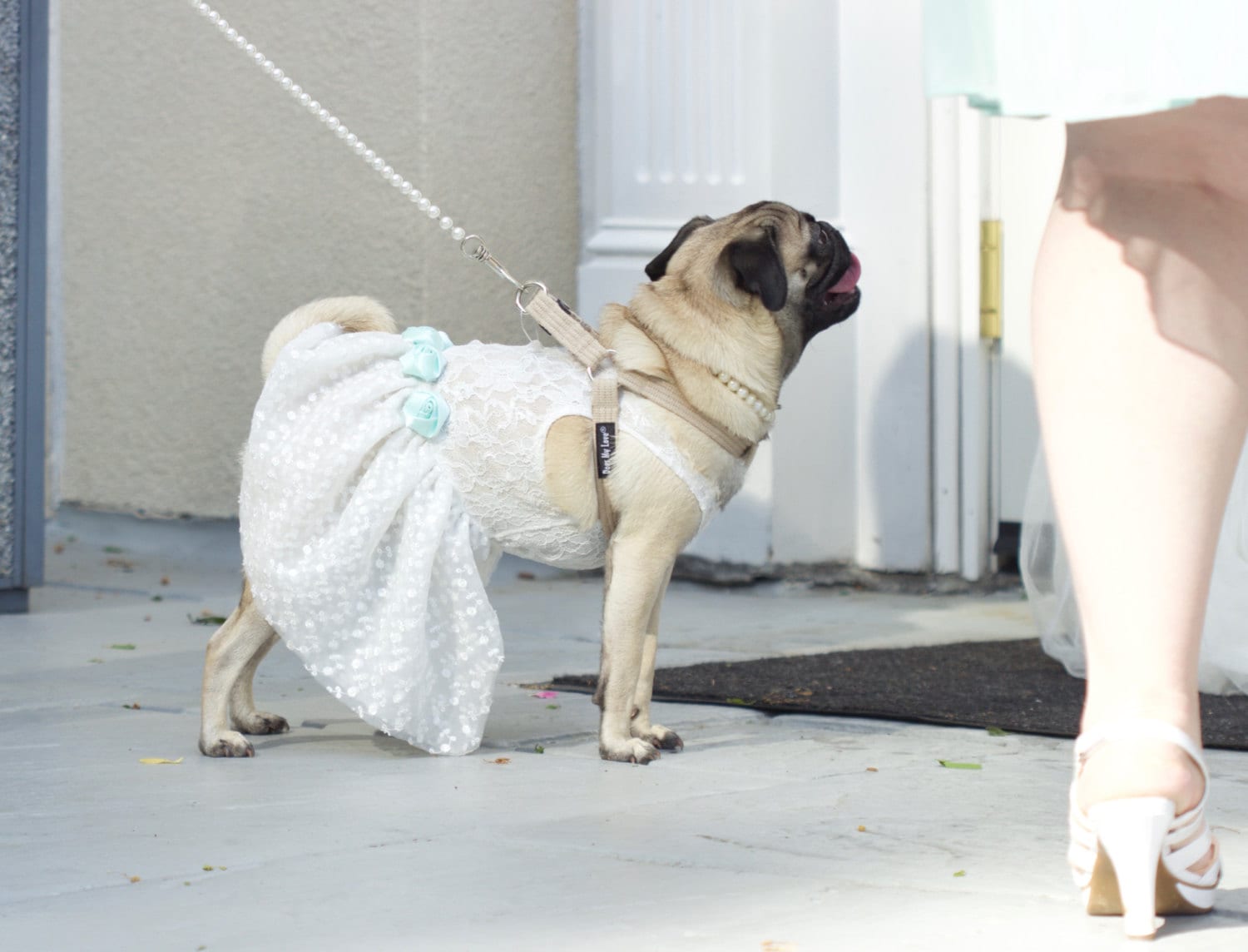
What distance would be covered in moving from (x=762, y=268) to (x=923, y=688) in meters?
1.07

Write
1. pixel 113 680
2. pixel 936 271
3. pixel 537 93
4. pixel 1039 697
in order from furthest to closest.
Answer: pixel 537 93, pixel 936 271, pixel 113 680, pixel 1039 697

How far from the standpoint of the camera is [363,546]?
297cm

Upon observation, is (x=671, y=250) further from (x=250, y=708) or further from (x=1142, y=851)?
(x=1142, y=851)

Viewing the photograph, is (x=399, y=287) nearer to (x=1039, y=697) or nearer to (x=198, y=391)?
(x=198, y=391)

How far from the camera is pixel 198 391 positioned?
6148 mm

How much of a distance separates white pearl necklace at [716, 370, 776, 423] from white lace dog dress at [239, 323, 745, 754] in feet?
0.53

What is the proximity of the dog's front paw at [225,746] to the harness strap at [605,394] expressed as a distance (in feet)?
2.38

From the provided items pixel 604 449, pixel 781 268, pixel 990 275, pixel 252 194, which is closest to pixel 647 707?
pixel 604 449

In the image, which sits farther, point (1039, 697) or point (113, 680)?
point (113, 680)

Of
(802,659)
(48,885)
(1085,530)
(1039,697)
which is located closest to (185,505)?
(802,659)

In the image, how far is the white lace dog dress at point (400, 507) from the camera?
296 cm

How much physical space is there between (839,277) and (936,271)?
2.29 m

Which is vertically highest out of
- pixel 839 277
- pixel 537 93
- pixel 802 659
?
pixel 537 93

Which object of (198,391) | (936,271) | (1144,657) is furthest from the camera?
(198,391)
